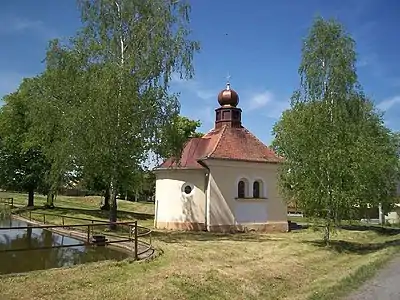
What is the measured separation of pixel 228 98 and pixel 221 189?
829cm

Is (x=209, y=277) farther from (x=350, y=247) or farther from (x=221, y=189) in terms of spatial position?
(x=221, y=189)

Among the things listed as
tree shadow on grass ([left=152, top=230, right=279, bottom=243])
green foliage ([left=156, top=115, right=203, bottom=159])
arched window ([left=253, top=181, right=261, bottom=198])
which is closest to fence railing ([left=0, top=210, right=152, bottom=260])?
tree shadow on grass ([left=152, top=230, right=279, bottom=243])

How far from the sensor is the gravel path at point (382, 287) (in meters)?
9.90

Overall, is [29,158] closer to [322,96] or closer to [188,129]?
[188,129]

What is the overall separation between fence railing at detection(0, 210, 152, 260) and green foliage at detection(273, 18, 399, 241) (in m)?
7.62

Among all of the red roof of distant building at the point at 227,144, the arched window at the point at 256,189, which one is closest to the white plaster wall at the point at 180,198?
the red roof of distant building at the point at 227,144

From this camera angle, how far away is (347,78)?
20047 millimetres

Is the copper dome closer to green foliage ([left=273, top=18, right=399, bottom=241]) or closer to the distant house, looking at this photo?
the distant house

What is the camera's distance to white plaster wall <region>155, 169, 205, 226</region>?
2616cm

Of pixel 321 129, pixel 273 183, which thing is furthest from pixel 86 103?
pixel 273 183

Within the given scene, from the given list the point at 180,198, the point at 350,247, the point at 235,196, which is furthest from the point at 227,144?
the point at 350,247

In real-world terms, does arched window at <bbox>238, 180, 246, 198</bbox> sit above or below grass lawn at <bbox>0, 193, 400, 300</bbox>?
above

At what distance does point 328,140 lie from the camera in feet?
62.5

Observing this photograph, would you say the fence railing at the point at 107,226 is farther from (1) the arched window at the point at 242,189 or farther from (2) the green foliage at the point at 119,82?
(1) the arched window at the point at 242,189
